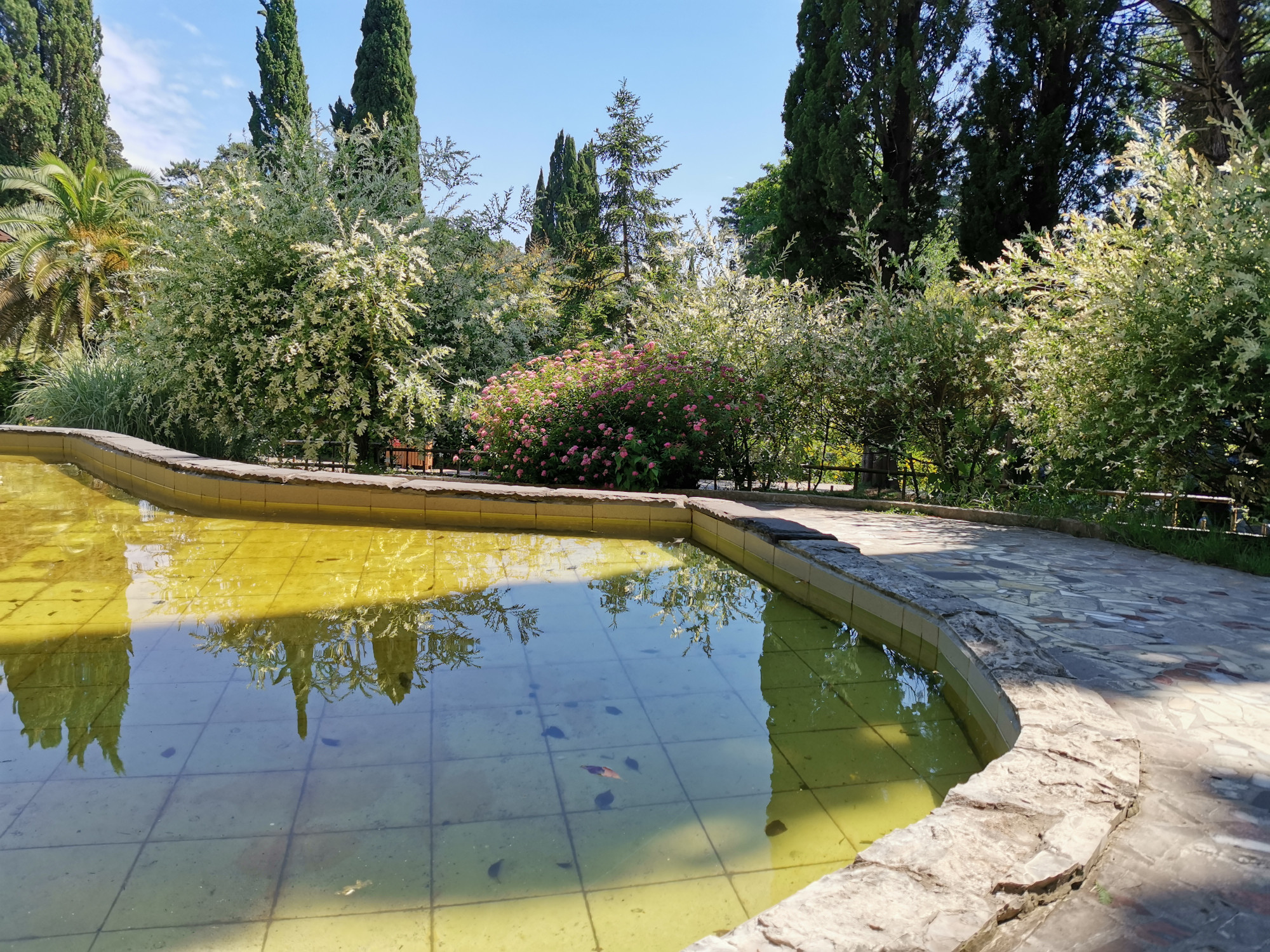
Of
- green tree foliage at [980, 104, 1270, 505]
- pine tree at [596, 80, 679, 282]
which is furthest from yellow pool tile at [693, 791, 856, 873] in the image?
pine tree at [596, 80, 679, 282]

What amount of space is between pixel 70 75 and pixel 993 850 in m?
31.4

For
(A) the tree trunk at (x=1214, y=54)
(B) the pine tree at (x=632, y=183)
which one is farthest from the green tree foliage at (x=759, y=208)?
(A) the tree trunk at (x=1214, y=54)

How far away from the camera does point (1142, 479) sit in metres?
6.07

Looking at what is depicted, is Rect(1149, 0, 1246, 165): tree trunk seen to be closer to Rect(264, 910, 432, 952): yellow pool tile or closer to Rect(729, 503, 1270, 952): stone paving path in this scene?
Rect(729, 503, 1270, 952): stone paving path

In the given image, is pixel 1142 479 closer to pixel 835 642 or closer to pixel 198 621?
pixel 835 642

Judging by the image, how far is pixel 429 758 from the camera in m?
2.60

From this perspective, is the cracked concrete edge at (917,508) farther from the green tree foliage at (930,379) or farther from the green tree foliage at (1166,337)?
the green tree foliage at (930,379)

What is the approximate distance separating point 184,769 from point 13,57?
1167 inches

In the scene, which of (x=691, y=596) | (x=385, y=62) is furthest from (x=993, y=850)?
(x=385, y=62)

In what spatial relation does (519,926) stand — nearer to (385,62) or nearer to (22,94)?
(385,62)

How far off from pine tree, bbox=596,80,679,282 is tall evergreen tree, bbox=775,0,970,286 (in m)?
8.06

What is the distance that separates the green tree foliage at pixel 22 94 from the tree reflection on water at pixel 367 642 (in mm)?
25620

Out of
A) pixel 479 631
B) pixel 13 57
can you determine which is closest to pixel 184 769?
pixel 479 631

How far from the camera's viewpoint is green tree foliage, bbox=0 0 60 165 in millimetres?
22516
